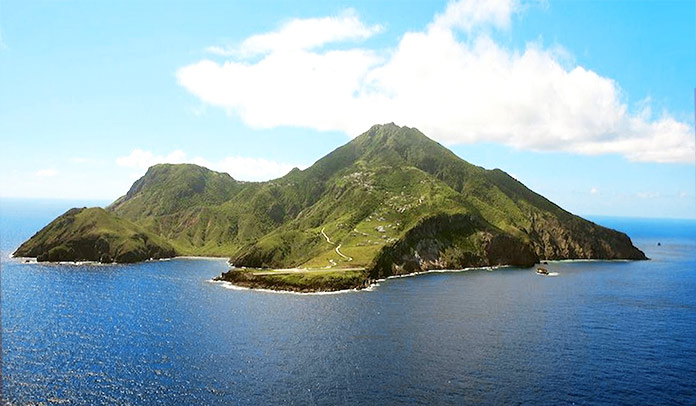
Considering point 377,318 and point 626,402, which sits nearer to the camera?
point 626,402

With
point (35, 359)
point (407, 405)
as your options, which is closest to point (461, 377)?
point (407, 405)

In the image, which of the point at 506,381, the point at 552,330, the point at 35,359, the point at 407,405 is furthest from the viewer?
the point at 552,330

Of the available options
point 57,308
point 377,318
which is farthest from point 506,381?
point 57,308

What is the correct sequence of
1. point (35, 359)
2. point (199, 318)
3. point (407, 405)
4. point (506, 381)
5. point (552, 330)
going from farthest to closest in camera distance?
1. point (199, 318)
2. point (552, 330)
3. point (35, 359)
4. point (506, 381)
5. point (407, 405)

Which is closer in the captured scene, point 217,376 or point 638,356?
point 217,376

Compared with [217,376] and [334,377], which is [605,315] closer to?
[334,377]

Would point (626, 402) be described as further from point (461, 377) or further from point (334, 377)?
point (334, 377)
